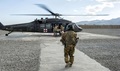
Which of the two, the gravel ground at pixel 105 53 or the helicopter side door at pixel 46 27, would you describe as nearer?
the gravel ground at pixel 105 53

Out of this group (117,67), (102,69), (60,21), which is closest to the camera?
(102,69)

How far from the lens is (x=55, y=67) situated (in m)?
9.95

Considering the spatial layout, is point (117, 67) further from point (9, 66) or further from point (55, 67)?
point (9, 66)

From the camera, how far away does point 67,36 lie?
10.3 m

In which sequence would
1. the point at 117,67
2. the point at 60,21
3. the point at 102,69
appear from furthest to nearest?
the point at 60,21 < the point at 117,67 < the point at 102,69

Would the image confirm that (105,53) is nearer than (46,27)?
Yes

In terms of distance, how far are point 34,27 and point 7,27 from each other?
3.63 metres

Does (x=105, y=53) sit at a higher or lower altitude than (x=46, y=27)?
lower

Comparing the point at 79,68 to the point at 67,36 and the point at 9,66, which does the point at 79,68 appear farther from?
the point at 9,66

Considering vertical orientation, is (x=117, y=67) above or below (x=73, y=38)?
below

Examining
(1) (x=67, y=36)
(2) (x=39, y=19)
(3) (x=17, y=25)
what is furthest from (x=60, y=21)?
(1) (x=67, y=36)

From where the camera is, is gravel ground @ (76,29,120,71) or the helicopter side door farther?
the helicopter side door

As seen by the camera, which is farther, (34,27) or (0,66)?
(34,27)

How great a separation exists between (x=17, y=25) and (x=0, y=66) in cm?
2296
